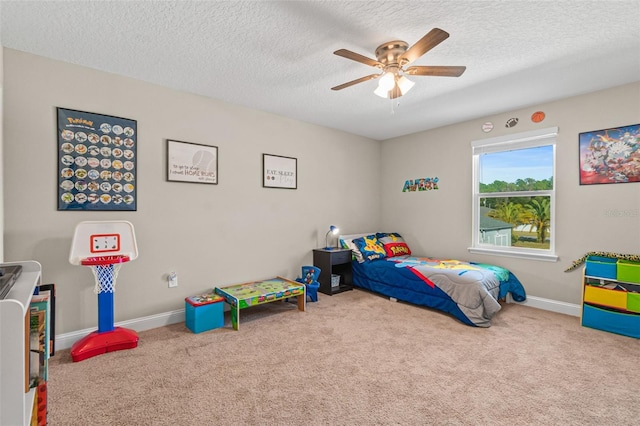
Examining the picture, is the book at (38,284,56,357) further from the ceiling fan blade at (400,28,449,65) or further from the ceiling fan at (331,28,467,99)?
the ceiling fan blade at (400,28,449,65)

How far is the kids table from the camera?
2.96 metres

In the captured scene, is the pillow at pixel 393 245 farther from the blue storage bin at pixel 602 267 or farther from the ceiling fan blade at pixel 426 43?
the ceiling fan blade at pixel 426 43

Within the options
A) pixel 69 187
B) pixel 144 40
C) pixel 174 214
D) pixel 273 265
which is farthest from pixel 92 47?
pixel 273 265

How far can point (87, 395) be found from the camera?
1.90 m

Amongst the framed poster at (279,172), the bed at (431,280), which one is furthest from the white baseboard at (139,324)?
the bed at (431,280)

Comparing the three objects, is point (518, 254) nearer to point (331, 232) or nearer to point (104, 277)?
point (331, 232)

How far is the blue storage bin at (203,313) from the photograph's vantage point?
9.36 feet

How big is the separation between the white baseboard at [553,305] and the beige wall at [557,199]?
53 millimetres

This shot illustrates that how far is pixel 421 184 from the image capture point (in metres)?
4.71

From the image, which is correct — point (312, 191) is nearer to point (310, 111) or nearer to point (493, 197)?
point (310, 111)

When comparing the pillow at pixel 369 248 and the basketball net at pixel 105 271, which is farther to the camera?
the pillow at pixel 369 248

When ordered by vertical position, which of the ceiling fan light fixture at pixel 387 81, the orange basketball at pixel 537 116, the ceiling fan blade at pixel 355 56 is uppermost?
the orange basketball at pixel 537 116

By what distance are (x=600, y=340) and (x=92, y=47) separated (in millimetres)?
4900

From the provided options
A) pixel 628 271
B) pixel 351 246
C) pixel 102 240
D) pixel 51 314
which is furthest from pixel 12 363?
pixel 628 271
